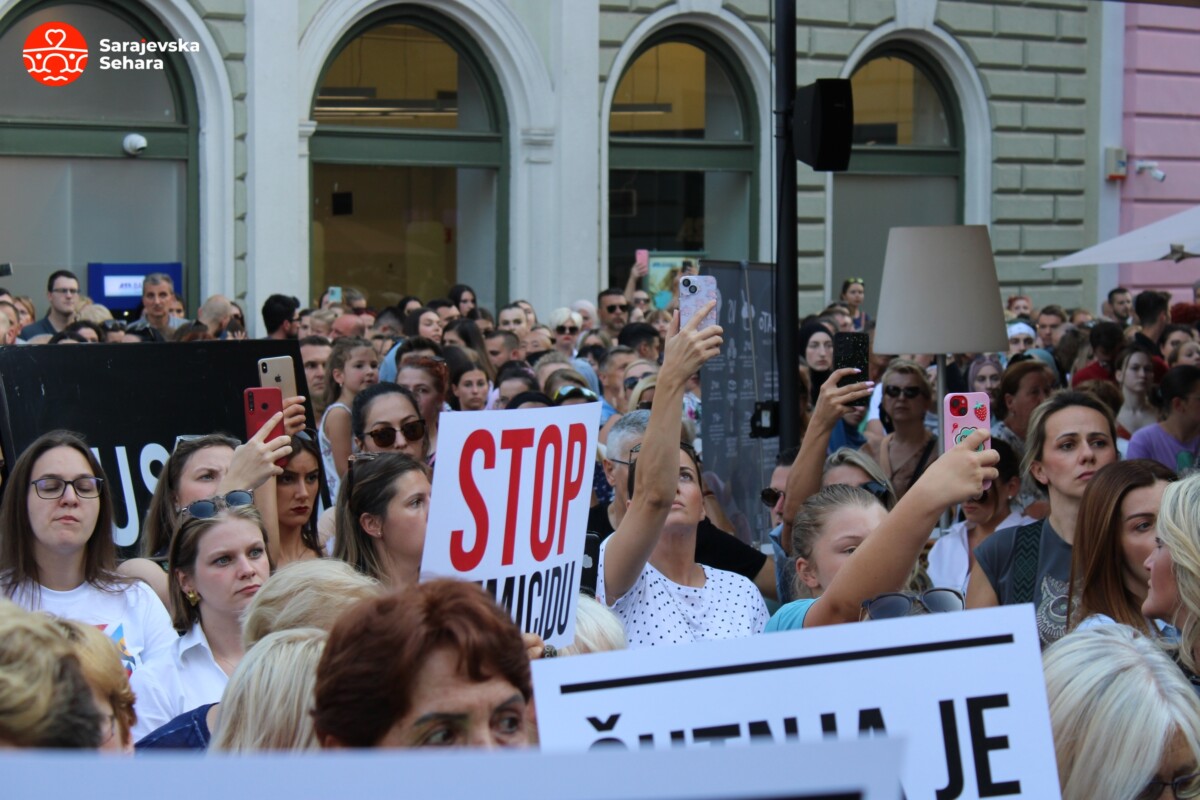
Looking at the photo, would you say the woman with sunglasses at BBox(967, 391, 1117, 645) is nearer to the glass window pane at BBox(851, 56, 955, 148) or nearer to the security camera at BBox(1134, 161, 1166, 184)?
the glass window pane at BBox(851, 56, 955, 148)

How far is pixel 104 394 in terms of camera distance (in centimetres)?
591

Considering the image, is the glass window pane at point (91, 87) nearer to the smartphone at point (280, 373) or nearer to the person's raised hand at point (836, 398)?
the smartphone at point (280, 373)

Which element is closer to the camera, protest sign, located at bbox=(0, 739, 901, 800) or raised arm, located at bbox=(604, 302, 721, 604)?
protest sign, located at bbox=(0, 739, 901, 800)

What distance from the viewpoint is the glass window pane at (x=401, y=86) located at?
16.9m

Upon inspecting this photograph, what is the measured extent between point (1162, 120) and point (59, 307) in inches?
601

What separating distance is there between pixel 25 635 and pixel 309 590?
1512 millimetres

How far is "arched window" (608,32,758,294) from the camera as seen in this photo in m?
18.5

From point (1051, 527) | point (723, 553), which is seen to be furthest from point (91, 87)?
point (1051, 527)

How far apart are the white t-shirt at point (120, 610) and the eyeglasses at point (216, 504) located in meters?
0.27

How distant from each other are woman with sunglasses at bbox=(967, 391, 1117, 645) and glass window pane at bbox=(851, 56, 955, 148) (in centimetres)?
1526

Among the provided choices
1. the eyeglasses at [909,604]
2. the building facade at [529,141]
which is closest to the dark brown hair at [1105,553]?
the eyeglasses at [909,604]

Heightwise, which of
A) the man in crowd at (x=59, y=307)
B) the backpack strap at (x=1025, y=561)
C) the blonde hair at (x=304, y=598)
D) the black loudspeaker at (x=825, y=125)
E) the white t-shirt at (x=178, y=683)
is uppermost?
the black loudspeaker at (x=825, y=125)

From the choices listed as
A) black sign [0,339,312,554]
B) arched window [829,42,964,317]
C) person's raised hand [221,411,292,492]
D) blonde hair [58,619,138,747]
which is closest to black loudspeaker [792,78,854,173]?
black sign [0,339,312,554]

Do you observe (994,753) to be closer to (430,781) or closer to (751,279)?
(430,781)
